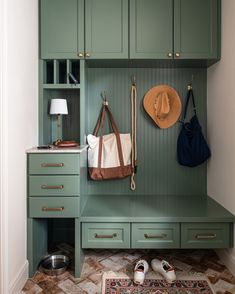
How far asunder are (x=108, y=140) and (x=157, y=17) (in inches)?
46.0

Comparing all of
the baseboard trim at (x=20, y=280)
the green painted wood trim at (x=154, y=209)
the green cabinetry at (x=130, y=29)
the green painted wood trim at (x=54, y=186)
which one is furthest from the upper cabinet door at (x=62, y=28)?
the baseboard trim at (x=20, y=280)

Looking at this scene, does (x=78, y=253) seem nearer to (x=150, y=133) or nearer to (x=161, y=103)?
(x=150, y=133)

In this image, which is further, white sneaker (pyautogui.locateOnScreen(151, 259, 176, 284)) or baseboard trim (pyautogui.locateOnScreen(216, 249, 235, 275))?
baseboard trim (pyautogui.locateOnScreen(216, 249, 235, 275))

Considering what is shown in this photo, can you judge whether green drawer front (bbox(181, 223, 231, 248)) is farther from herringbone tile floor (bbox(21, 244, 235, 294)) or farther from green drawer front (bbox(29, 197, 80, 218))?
green drawer front (bbox(29, 197, 80, 218))

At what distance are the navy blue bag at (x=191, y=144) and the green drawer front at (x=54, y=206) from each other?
3.83ft

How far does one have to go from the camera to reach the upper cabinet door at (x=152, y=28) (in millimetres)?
2350

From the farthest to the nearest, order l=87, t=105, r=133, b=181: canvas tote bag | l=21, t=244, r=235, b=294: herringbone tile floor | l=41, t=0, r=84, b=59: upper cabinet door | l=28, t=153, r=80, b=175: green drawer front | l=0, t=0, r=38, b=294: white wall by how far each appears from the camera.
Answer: l=87, t=105, r=133, b=181: canvas tote bag
l=41, t=0, r=84, b=59: upper cabinet door
l=28, t=153, r=80, b=175: green drawer front
l=21, t=244, r=235, b=294: herringbone tile floor
l=0, t=0, r=38, b=294: white wall

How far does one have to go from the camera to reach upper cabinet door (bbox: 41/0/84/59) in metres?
2.33

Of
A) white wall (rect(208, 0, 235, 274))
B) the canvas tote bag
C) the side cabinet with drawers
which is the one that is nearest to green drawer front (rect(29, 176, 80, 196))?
the side cabinet with drawers

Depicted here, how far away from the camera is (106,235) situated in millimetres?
2125

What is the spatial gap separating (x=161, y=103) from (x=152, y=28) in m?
0.68

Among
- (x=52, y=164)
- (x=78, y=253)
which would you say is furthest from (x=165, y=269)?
(x=52, y=164)

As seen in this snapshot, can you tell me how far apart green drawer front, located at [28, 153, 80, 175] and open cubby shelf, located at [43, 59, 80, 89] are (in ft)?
2.18

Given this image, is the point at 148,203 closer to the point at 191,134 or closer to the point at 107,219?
the point at 107,219
